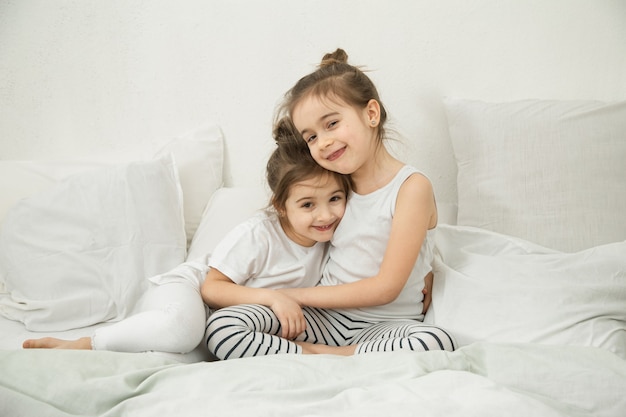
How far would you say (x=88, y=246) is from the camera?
1.45 metres

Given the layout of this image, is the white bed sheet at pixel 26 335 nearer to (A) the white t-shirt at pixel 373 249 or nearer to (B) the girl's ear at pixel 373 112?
(A) the white t-shirt at pixel 373 249

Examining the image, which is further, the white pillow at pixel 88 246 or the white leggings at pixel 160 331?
the white pillow at pixel 88 246

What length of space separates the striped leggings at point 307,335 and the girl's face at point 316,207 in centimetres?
20

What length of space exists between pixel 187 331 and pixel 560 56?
132 cm

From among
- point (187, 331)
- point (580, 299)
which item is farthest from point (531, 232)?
point (187, 331)

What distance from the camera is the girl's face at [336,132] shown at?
4.15 feet

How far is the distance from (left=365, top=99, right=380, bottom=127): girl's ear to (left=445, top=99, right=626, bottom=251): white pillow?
393 mm

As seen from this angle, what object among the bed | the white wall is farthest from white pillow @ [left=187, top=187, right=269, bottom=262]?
the white wall

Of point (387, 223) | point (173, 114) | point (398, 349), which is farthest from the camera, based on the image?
point (173, 114)

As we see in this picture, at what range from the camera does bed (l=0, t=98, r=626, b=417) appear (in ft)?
2.80

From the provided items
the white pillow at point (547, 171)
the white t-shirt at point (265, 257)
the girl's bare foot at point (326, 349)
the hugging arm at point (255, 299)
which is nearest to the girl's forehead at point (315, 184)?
the white t-shirt at point (265, 257)

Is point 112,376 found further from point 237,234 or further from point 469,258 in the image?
point 469,258

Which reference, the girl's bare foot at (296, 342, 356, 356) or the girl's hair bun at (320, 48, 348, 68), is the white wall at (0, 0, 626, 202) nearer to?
the girl's hair bun at (320, 48, 348, 68)

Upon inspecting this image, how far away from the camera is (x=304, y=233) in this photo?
1.36m
